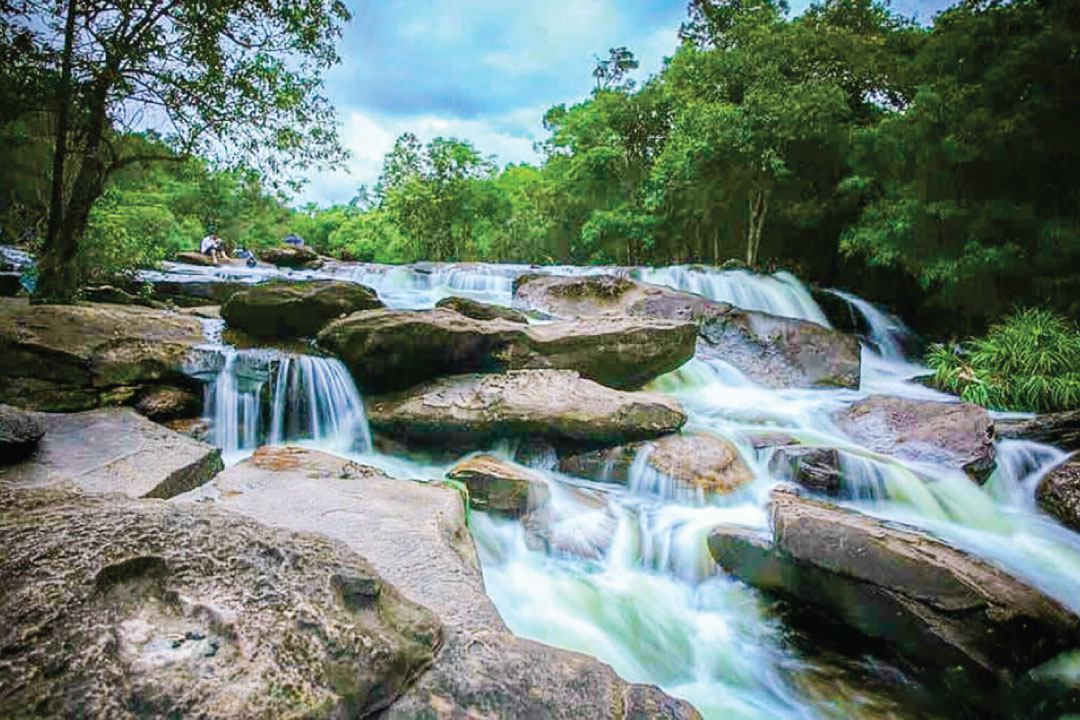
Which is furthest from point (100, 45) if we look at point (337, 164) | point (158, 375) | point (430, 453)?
point (430, 453)

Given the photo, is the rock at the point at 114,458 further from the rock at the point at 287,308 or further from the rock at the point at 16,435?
the rock at the point at 287,308

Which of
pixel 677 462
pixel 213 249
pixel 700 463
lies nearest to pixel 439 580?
pixel 677 462

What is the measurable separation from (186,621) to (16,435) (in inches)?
145

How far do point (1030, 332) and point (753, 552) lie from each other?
8318 mm

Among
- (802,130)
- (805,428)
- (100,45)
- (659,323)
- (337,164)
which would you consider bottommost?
(805,428)

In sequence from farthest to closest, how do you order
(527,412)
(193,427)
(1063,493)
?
1. (527,412)
2. (193,427)
3. (1063,493)

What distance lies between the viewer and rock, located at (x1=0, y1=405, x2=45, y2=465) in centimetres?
375

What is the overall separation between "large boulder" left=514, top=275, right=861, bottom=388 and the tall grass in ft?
5.63

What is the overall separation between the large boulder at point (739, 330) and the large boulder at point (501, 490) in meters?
5.88

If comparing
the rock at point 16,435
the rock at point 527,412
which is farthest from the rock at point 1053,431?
the rock at point 16,435

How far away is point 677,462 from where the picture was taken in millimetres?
5918

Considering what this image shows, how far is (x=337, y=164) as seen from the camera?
969 centimetres

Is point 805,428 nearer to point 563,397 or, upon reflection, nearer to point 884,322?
point 563,397

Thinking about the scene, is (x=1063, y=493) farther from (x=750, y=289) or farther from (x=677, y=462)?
(x=750, y=289)
